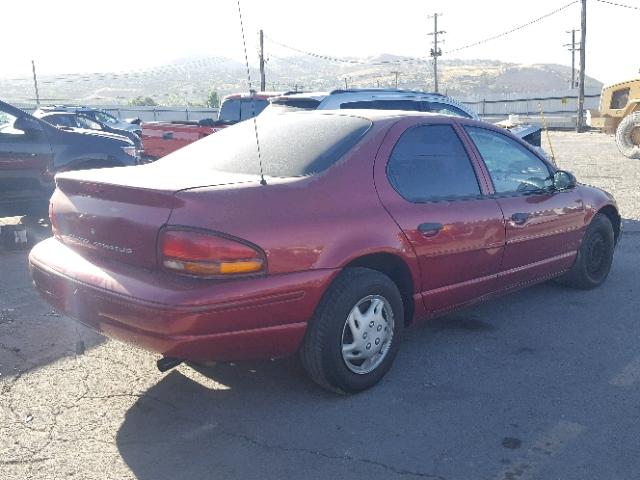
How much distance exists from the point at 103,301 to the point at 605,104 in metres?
18.0

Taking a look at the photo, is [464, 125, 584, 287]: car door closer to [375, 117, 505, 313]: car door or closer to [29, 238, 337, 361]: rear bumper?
[375, 117, 505, 313]: car door

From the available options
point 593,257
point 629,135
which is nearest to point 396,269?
point 593,257

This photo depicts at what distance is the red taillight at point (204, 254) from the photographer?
305cm

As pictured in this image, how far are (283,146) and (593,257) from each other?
3.17m

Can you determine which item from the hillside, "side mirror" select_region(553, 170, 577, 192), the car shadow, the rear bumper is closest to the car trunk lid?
the rear bumper

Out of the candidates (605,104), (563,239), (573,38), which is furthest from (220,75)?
(563,239)

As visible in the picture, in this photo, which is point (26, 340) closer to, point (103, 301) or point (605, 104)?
point (103, 301)

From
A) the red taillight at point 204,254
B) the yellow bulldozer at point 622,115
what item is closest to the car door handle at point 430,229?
the red taillight at point 204,254

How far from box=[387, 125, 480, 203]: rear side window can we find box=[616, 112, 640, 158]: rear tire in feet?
46.9

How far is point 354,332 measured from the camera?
361 centimetres

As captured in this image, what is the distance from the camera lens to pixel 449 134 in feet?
14.2

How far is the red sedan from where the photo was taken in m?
3.10

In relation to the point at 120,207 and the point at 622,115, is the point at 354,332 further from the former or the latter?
the point at 622,115

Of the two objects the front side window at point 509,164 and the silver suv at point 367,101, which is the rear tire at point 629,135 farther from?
the front side window at point 509,164
